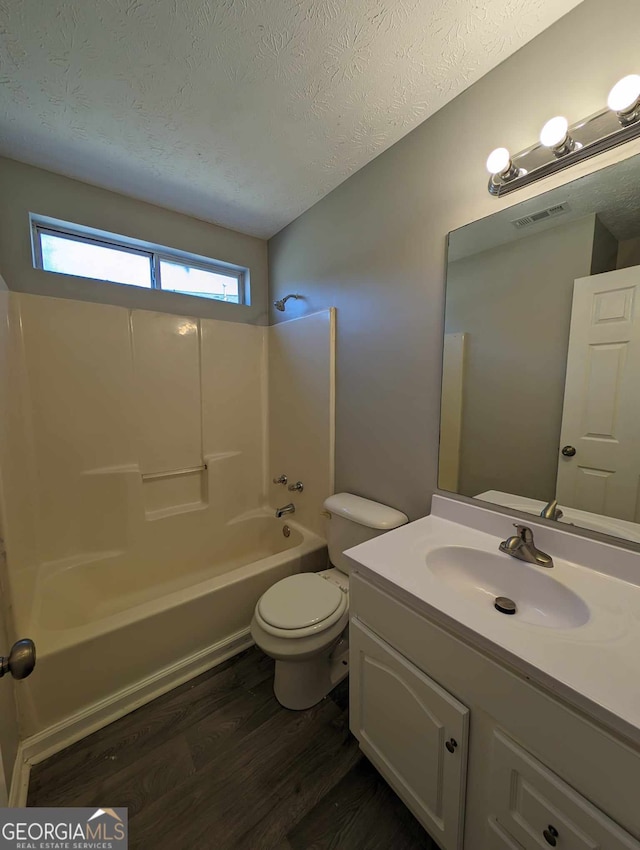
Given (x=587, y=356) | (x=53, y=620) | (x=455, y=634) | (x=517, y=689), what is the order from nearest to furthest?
(x=517, y=689) → (x=455, y=634) → (x=587, y=356) → (x=53, y=620)

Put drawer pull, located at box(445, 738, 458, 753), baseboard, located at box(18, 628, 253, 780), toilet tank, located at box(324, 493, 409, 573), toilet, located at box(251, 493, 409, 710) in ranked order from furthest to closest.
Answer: toilet tank, located at box(324, 493, 409, 573)
toilet, located at box(251, 493, 409, 710)
baseboard, located at box(18, 628, 253, 780)
drawer pull, located at box(445, 738, 458, 753)

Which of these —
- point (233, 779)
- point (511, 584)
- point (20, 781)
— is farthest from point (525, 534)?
point (20, 781)

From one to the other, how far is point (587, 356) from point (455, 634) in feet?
2.90

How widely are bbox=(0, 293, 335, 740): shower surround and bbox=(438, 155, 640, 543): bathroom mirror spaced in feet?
2.58

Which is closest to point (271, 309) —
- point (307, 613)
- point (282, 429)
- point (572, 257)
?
point (282, 429)

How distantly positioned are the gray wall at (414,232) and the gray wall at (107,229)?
1.50ft

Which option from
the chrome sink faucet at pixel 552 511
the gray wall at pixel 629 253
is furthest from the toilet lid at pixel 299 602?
the gray wall at pixel 629 253

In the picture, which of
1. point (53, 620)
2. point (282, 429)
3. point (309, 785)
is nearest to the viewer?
point (309, 785)

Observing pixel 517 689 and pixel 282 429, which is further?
pixel 282 429

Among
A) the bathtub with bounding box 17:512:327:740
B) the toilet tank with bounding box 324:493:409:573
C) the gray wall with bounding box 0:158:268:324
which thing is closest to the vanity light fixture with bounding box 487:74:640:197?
the toilet tank with bounding box 324:493:409:573

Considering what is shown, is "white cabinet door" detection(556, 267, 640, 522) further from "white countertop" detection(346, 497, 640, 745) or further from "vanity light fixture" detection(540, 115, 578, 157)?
"vanity light fixture" detection(540, 115, 578, 157)

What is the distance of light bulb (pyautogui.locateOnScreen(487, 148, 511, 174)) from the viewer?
1.02 meters

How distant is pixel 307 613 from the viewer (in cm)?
131

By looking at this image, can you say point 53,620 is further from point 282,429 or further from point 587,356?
point 587,356
